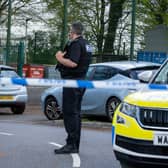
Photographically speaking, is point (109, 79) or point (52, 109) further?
point (52, 109)

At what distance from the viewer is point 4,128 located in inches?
535

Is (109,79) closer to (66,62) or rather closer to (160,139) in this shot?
(66,62)

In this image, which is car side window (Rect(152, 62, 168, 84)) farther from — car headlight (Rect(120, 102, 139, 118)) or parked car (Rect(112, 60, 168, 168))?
car headlight (Rect(120, 102, 139, 118))

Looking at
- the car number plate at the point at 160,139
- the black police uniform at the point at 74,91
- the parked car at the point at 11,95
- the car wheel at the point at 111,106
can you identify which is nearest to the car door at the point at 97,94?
the car wheel at the point at 111,106

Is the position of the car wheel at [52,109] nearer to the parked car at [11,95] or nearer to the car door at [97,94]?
the car door at [97,94]

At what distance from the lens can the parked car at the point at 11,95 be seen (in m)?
18.6

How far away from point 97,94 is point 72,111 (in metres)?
6.18

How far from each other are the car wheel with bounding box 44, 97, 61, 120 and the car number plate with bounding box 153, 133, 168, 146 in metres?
9.82

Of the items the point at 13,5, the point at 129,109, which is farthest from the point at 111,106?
the point at 13,5

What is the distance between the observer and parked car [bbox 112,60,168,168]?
6.70 m

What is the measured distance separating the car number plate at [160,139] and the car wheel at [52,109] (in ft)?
32.2

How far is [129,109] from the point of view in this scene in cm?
709

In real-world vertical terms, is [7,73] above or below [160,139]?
above

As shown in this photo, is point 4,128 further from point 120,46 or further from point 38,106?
point 120,46
